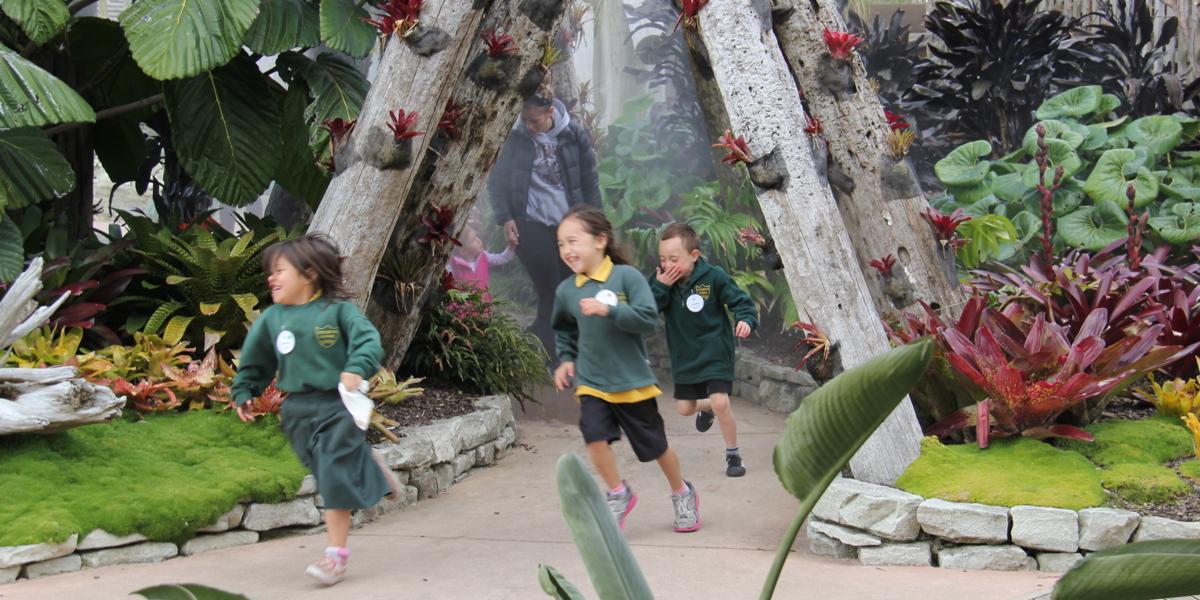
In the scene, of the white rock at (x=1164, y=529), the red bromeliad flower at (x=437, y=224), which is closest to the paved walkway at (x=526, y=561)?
the white rock at (x=1164, y=529)

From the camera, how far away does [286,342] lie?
3.22 meters

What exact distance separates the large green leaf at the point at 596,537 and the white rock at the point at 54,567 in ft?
9.15

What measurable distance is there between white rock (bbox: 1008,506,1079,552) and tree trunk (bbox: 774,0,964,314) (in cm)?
160

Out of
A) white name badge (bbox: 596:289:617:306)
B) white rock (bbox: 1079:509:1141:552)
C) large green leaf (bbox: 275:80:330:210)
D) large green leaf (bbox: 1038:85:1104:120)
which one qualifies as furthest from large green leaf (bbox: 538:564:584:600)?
large green leaf (bbox: 1038:85:1104:120)

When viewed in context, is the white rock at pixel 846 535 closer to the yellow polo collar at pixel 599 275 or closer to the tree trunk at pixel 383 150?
the yellow polo collar at pixel 599 275

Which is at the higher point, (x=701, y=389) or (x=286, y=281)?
(x=286, y=281)

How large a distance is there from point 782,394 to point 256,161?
4.58 meters

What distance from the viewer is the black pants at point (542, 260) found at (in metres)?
8.95

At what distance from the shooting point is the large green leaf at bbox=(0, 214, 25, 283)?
435 centimetres

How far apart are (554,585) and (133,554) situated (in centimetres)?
286

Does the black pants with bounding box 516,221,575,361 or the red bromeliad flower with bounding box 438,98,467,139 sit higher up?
the red bromeliad flower with bounding box 438,98,467,139

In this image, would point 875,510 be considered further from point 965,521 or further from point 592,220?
point 592,220

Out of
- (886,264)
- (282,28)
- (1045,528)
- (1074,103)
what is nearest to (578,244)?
(886,264)

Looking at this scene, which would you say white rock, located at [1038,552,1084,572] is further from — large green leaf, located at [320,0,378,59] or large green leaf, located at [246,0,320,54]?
large green leaf, located at [246,0,320,54]
